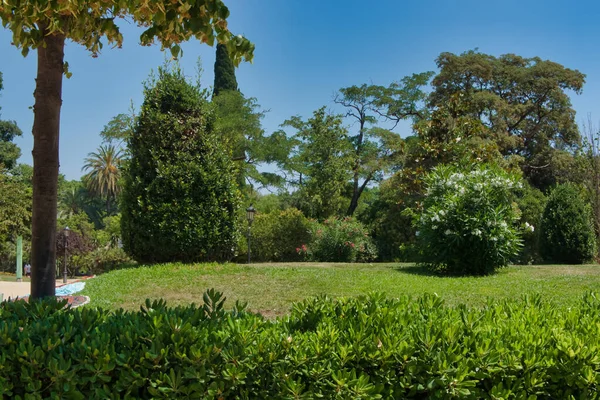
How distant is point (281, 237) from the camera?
1798cm

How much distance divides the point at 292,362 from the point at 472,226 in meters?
7.78

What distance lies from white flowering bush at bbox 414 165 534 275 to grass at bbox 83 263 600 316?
0.44m

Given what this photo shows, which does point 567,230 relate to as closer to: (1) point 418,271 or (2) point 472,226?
(2) point 472,226

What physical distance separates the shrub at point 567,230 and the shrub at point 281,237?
25.9 feet

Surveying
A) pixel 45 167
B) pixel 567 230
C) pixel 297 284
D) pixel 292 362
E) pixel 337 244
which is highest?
pixel 45 167

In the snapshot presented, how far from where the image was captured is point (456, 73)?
24844mm

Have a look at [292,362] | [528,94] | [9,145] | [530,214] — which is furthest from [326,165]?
[9,145]

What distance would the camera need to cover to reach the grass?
687 centimetres

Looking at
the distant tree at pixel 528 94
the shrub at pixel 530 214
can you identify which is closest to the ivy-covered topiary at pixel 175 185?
the shrub at pixel 530 214

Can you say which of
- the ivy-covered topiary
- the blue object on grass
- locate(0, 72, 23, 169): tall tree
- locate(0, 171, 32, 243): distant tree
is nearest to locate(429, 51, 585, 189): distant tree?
the ivy-covered topiary

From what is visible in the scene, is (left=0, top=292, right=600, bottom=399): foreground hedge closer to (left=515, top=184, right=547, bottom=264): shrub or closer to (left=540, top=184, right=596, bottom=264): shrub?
(left=540, top=184, right=596, bottom=264): shrub

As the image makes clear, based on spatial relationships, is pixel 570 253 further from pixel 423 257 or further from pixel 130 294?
pixel 130 294

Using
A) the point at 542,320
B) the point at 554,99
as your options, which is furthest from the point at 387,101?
the point at 542,320

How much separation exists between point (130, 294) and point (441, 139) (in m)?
10.6
